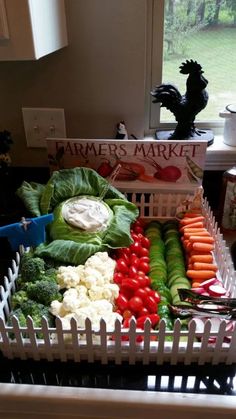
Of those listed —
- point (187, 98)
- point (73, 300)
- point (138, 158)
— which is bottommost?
point (73, 300)

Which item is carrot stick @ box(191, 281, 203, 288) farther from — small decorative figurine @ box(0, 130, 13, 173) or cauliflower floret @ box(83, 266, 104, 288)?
small decorative figurine @ box(0, 130, 13, 173)

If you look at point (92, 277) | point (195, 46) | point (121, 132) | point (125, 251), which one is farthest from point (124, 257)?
point (195, 46)

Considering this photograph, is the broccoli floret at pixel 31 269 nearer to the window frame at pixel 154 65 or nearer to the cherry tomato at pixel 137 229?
the cherry tomato at pixel 137 229

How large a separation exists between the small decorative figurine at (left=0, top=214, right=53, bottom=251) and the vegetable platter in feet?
0.07

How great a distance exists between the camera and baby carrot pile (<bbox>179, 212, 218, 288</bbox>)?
73 cm

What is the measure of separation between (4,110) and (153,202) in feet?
1.59

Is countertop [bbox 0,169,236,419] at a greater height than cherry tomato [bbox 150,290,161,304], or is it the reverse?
cherry tomato [bbox 150,290,161,304]

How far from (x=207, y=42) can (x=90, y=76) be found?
0.33 metres

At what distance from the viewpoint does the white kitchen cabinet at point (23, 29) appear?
0.62 m

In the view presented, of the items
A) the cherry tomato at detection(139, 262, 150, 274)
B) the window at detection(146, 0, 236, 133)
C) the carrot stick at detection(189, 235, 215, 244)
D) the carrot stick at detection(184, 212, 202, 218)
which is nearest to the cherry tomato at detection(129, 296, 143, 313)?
the cherry tomato at detection(139, 262, 150, 274)

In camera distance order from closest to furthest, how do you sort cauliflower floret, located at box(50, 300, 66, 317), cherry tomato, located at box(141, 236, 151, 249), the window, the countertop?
the countertop, cauliflower floret, located at box(50, 300, 66, 317), cherry tomato, located at box(141, 236, 151, 249), the window

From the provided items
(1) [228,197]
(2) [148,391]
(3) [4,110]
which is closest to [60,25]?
(3) [4,110]

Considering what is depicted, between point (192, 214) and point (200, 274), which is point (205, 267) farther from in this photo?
point (192, 214)

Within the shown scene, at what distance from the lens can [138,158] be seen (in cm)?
90
